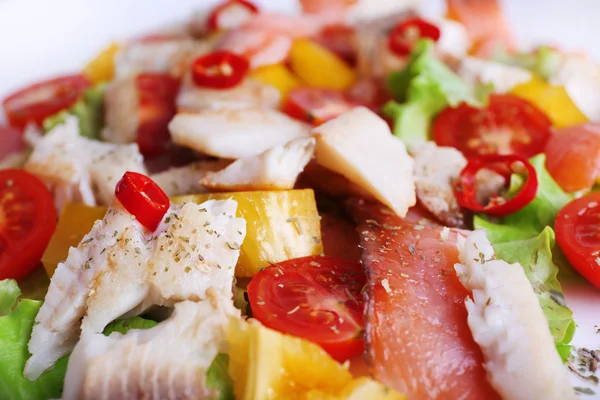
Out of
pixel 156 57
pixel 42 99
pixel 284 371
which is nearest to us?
pixel 284 371

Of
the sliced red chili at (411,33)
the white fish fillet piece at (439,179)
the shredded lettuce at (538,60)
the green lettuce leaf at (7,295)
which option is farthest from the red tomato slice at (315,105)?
the green lettuce leaf at (7,295)

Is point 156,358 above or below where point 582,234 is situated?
above

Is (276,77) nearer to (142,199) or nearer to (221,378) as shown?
(142,199)

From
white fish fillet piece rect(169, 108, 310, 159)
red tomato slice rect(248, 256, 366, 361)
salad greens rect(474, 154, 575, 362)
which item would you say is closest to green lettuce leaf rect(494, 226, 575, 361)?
salad greens rect(474, 154, 575, 362)

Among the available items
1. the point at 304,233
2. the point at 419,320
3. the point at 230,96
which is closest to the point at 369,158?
the point at 304,233

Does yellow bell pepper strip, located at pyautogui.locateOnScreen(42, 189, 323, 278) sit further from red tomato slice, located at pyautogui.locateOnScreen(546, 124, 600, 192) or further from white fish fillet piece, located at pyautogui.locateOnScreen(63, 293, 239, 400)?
red tomato slice, located at pyautogui.locateOnScreen(546, 124, 600, 192)

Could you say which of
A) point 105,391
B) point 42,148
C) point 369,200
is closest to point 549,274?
point 369,200

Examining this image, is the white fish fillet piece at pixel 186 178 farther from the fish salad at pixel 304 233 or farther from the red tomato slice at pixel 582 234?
the red tomato slice at pixel 582 234

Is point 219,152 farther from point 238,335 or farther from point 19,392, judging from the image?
point 19,392
